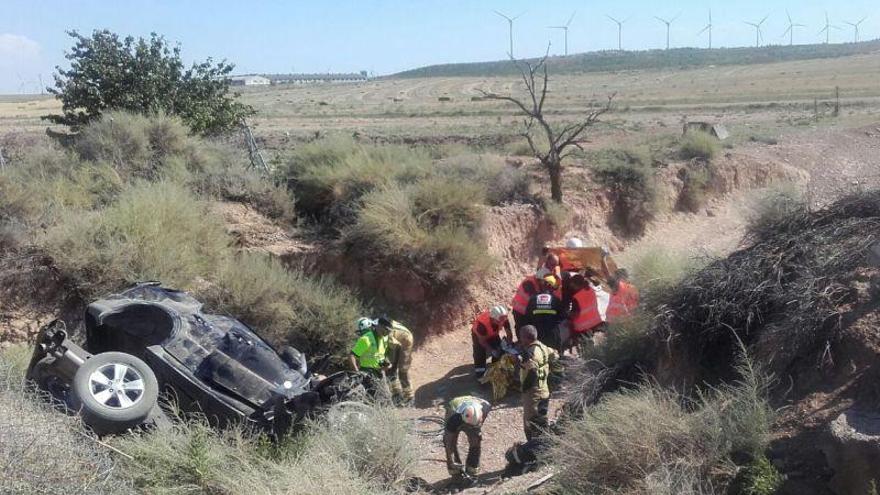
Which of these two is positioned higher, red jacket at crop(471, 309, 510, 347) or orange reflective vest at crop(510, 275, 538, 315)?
orange reflective vest at crop(510, 275, 538, 315)

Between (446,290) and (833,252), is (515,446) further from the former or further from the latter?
(446,290)

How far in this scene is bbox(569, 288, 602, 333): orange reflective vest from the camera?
478 inches

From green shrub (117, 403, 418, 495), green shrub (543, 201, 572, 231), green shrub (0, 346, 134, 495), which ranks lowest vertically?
green shrub (117, 403, 418, 495)

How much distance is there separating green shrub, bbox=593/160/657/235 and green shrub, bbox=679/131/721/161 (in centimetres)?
394

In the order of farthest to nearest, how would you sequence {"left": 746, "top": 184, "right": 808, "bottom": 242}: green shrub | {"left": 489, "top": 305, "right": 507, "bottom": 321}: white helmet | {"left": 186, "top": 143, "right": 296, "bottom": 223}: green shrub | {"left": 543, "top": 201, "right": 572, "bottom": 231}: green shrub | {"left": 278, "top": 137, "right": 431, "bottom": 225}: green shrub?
{"left": 543, "top": 201, "right": 572, "bottom": 231}: green shrub → {"left": 278, "top": 137, "right": 431, "bottom": 225}: green shrub → {"left": 186, "top": 143, "right": 296, "bottom": 223}: green shrub → {"left": 489, "top": 305, "right": 507, "bottom": 321}: white helmet → {"left": 746, "top": 184, "right": 808, "bottom": 242}: green shrub

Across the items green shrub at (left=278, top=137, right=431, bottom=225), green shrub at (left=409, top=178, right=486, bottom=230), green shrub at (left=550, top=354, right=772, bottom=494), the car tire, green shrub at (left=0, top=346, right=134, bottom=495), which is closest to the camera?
green shrub at (left=0, top=346, right=134, bottom=495)

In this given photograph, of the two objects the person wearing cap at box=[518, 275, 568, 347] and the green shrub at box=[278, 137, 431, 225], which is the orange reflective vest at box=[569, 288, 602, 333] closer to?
the person wearing cap at box=[518, 275, 568, 347]

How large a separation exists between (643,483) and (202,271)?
8.18 metres

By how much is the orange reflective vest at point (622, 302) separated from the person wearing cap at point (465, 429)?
8.64ft

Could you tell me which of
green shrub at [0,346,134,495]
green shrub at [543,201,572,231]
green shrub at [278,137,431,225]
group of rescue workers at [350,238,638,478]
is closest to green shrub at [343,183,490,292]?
green shrub at [278,137,431,225]

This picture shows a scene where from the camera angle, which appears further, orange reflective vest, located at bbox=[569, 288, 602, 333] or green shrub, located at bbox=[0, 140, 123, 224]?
green shrub, located at bbox=[0, 140, 123, 224]

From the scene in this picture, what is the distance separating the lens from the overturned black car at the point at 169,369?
751 cm

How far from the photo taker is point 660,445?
6.74 m

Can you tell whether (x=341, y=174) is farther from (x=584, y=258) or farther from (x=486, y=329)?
(x=486, y=329)
